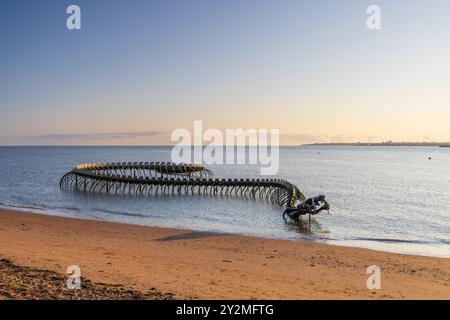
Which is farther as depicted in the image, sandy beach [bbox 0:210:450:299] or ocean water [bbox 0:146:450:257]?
ocean water [bbox 0:146:450:257]

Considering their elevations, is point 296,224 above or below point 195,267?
below

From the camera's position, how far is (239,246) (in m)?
A: 19.2

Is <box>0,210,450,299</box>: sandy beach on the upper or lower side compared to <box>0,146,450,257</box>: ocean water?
upper

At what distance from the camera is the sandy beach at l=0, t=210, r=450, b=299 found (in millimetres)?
10352

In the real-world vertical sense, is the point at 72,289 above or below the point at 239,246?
above

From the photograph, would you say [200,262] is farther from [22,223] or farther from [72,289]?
[22,223]

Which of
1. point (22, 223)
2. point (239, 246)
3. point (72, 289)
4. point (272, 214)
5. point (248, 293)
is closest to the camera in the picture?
point (72, 289)

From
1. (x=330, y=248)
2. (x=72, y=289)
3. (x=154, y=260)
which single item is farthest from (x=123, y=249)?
(x=330, y=248)

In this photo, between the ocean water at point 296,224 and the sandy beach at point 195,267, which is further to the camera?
the ocean water at point 296,224

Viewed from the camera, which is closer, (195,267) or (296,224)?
(195,267)

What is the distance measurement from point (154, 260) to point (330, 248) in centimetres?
835

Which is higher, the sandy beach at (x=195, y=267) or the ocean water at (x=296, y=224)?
the sandy beach at (x=195, y=267)

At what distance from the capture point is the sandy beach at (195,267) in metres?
10.4

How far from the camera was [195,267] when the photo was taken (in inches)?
554
